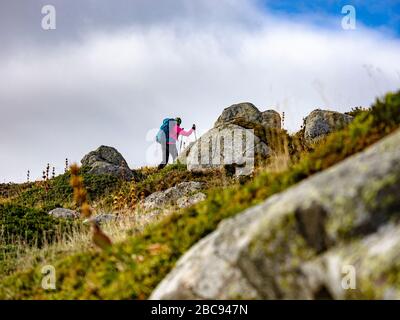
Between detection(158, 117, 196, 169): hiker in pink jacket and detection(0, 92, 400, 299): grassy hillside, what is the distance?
23280 mm

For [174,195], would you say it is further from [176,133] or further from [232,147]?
[176,133]

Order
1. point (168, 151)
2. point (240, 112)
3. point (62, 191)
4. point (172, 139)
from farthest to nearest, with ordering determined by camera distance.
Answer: point (240, 112) → point (62, 191) → point (168, 151) → point (172, 139)

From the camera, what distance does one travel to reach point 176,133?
32.3m

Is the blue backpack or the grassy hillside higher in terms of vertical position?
the blue backpack

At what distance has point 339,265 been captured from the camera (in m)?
4.97

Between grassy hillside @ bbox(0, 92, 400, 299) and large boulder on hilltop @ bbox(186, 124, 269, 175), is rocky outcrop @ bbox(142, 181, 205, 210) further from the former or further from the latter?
grassy hillside @ bbox(0, 92, 400, 299)

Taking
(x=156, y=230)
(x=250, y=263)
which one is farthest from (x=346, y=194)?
(x=156, y=230)

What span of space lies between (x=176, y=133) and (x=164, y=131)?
2.23ft

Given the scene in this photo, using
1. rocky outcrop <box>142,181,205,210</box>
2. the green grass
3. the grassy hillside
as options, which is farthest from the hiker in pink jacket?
the grassy hillside

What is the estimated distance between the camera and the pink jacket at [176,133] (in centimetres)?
3144

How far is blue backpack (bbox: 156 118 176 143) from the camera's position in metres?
31.8

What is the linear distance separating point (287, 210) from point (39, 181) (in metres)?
38.0

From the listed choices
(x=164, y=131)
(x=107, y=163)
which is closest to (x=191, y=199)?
(x=164, y=131)

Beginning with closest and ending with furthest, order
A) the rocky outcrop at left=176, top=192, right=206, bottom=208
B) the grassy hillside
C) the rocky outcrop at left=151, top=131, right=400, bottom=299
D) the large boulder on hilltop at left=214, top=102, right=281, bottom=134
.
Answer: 1. the rocky outcrop at left=151, top=131, right=400, bottom=299
2. the grassy hillside
3. the rocky outcrop at left=176, top=192, right=206, bottom=208
4. the large boulder on hilltop at left=214, top=102, right=281, bottom=134
